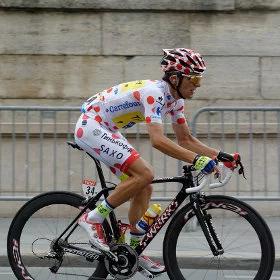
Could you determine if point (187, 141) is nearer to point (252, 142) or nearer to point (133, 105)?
point (133, 105)

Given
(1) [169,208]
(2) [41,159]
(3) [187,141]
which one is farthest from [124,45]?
(1) [169,208]

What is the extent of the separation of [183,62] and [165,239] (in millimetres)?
1209

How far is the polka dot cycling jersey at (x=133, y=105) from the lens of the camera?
6023mm

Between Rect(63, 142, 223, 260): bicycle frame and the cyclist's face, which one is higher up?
the cyclist's face

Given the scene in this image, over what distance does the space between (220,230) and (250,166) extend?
3785mm

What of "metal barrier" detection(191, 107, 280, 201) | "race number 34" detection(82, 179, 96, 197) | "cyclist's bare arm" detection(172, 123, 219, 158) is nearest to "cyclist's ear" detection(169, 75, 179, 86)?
"cyclist's bare arm" detection(172, 123, 219, 158)

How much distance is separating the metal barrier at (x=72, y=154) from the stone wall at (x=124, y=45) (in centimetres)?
110

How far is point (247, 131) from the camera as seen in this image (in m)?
10.0

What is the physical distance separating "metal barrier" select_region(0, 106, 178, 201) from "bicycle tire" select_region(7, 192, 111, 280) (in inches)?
134

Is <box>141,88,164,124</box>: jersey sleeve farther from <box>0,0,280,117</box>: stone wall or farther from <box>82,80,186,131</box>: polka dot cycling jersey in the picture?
<box>0,0,280,117</box>: stone wall

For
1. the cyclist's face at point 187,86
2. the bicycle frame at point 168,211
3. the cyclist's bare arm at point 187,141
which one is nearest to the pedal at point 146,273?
the bicycle frame at point 168,211

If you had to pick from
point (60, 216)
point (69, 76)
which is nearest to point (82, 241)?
point (60, 216)

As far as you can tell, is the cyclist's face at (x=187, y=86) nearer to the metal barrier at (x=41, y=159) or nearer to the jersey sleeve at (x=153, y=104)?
the jersey sleeve at (x=153, y=104)

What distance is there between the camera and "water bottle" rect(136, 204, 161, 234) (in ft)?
20.6
